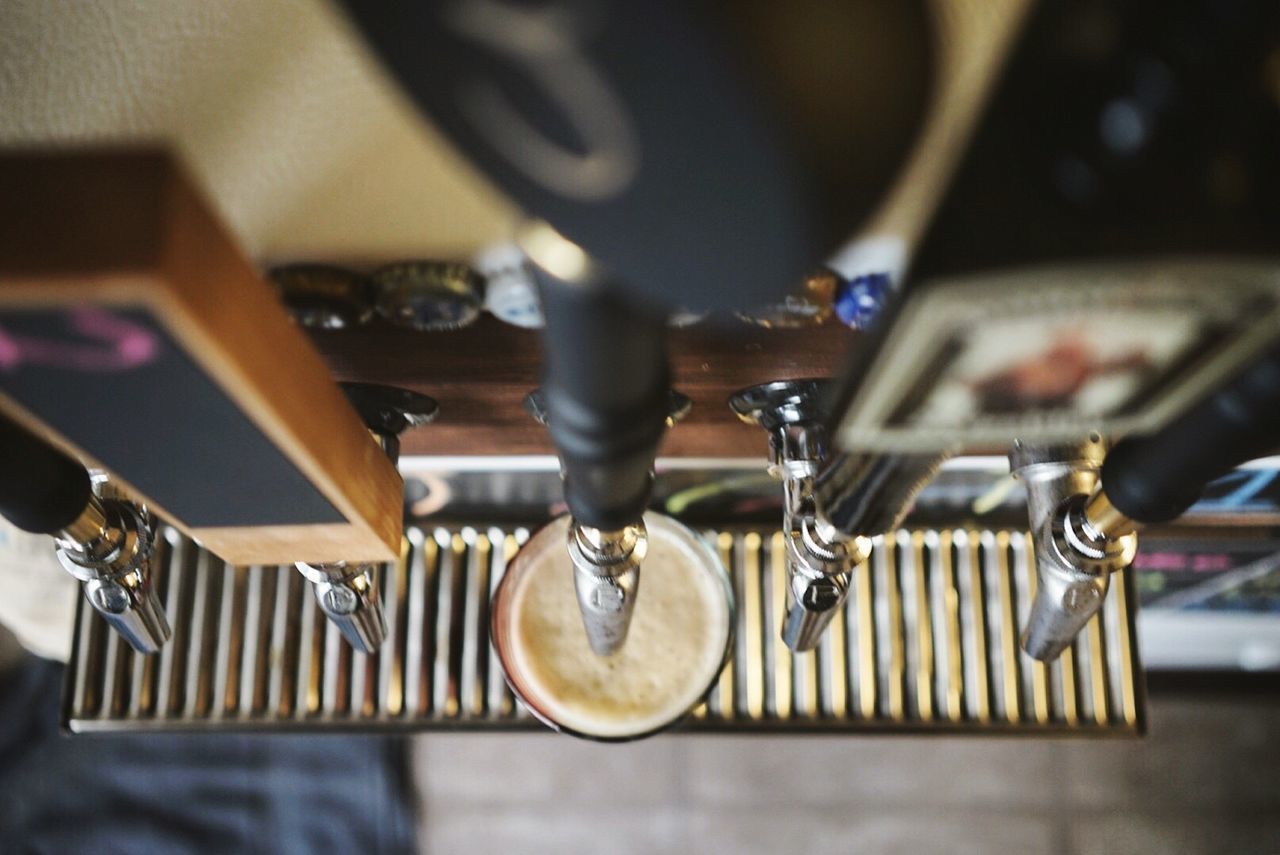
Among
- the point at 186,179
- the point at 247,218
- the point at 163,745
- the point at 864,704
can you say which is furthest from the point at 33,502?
the point at 163,745

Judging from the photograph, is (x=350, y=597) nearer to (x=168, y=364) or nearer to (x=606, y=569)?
(x=606, y=569)

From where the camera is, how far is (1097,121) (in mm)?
284

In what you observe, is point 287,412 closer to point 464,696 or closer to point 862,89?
point 862,89

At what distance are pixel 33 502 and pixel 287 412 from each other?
24cm

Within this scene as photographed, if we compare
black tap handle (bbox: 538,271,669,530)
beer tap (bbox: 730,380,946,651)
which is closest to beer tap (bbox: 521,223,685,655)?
black tap handle (bbox: 538,271,669,530)

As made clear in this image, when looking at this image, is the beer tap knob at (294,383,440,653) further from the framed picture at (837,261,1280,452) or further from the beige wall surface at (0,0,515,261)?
the framed picture at (837,261,1280,452)

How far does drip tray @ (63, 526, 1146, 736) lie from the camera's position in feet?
3.41

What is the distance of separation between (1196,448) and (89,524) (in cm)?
69

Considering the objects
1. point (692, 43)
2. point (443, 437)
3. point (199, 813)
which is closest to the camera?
→ point (692, 43)

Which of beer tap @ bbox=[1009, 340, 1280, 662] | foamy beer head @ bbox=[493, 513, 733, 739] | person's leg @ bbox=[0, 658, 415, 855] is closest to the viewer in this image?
beer tap @ bbox=[1009, 340, 1280, 662]

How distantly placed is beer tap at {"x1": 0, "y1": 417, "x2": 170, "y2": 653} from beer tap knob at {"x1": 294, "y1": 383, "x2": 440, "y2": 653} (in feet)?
0.41

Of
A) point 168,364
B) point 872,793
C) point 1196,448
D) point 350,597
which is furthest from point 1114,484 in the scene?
point 872,793

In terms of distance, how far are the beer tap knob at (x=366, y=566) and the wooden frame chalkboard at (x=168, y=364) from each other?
0.14 meters

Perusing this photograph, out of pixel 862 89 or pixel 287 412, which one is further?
pixel 287 412
